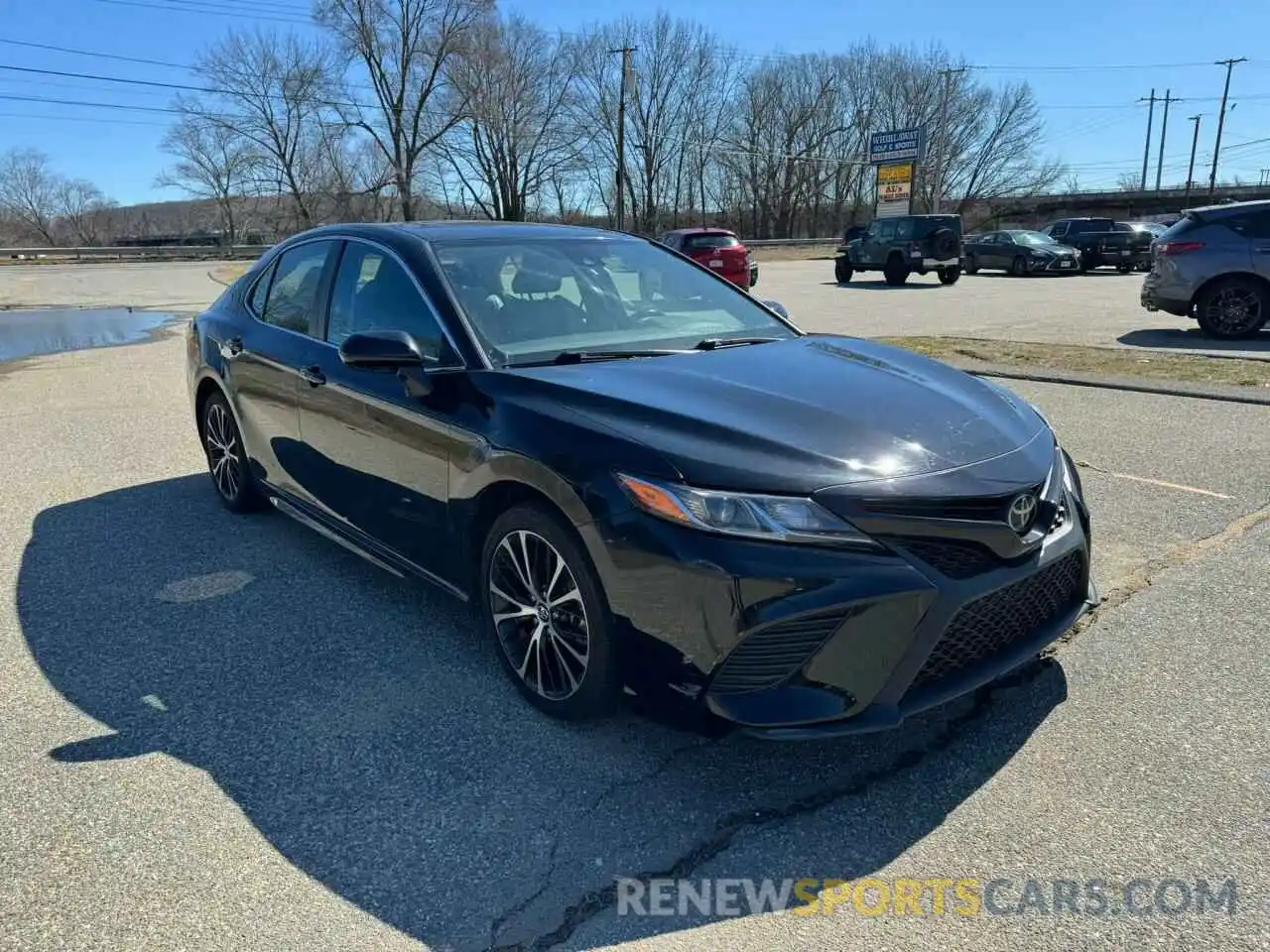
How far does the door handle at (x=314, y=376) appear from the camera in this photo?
3.96m

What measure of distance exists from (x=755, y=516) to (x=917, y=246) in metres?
23.2

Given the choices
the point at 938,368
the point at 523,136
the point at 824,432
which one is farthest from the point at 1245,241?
the point at 523,136

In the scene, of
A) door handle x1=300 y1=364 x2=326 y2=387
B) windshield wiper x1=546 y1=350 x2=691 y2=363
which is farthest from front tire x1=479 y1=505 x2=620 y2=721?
door handle x1=300 y1=364 x2=326 y2=387

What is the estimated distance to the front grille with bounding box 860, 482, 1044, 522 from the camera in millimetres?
2404

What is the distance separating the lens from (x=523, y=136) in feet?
214

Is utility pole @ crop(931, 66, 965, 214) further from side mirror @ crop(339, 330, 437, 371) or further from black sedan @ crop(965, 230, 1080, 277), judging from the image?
side mirror @ crop(339, 330, 437, 371)

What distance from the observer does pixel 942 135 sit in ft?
246

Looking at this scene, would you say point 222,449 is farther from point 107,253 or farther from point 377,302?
point 107,253

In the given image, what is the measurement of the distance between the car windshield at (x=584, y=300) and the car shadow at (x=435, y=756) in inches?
50.0

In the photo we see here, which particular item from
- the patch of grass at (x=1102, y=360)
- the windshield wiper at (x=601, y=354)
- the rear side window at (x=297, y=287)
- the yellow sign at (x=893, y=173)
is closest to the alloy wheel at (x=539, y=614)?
the windshield wiper at (x=601, y=354)

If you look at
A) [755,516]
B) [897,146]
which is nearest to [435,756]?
[755,516]

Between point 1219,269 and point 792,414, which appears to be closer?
point 792,414

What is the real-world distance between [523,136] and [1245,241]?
60526 millimetres

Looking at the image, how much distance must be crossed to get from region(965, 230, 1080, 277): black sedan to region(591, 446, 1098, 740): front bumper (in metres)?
26.9
